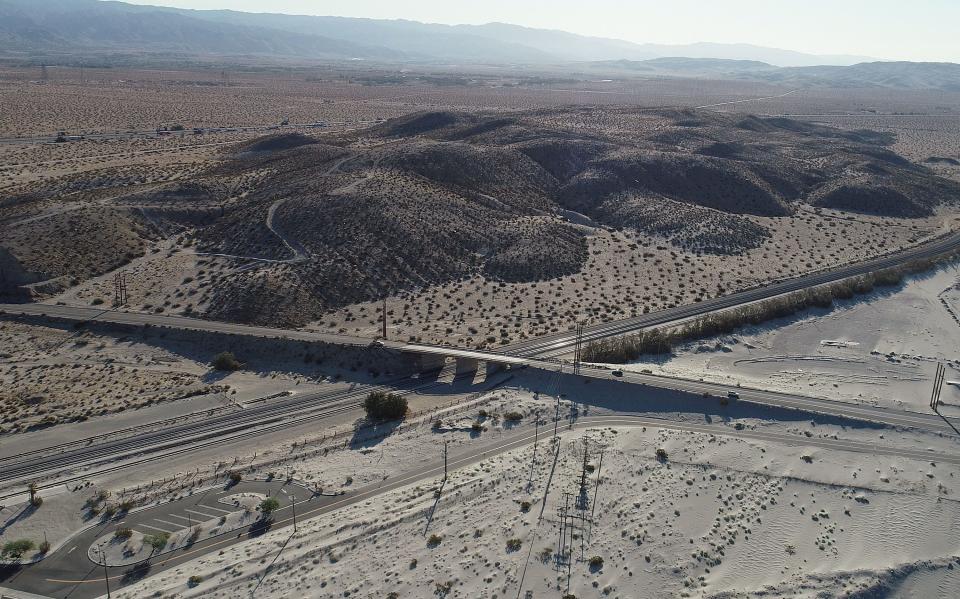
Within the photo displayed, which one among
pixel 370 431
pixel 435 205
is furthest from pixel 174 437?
pixel 435 205

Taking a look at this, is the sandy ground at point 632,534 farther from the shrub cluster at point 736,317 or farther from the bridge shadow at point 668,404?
the shrub cluster at point 736,317

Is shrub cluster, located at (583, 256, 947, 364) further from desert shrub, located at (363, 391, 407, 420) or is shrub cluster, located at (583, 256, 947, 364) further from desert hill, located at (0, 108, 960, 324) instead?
desert shrub, located at (363, 391, 407, 420)

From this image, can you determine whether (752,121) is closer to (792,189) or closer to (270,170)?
(792,189)

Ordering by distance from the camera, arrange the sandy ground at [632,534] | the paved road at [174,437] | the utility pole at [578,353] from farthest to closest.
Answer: the utility pole at [578,353] < the paved road at [174,437] < the sandy ground at [632,534]

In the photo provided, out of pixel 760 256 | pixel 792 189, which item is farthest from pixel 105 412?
pixel 792 189

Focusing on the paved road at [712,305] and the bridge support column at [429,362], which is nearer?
the bridge support column at [429,362]

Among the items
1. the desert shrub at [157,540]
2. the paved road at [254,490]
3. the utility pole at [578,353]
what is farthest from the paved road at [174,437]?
the desert shrub at [157,540]
